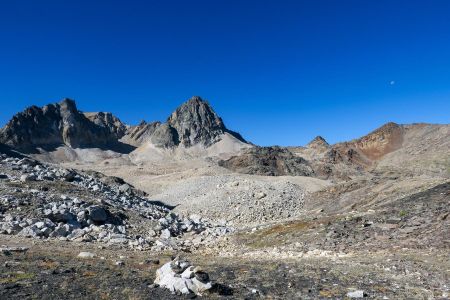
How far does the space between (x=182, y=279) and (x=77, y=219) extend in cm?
1950

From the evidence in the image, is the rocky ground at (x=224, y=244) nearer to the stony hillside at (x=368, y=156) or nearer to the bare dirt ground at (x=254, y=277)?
the bare dirt ground at (x=254, y=277)

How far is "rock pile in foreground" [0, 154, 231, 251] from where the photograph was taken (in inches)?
1038

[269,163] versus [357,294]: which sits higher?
[269,163]

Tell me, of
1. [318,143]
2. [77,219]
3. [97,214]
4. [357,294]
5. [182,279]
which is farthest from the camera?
[318,143]

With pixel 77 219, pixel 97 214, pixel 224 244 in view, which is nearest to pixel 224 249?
pixel 224 244

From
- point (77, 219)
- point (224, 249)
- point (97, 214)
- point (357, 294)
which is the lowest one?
point (357, 294)

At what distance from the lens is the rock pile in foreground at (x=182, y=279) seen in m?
12.5

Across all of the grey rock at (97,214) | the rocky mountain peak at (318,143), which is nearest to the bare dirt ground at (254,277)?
the grey rock at (97,214)

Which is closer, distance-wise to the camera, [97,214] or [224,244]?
[224,244]

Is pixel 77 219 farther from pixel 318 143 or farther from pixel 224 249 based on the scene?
pixel 318 143

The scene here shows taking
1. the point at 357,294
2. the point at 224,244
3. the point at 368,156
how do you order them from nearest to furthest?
the point at 357,294 < the point at 224,244 < the point at 368,156

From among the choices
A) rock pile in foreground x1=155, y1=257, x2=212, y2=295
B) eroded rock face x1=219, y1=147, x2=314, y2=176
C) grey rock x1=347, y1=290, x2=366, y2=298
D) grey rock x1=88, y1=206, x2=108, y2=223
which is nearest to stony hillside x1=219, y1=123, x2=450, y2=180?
eroded rock face x1=219, y1=147, x2=314, y2=176

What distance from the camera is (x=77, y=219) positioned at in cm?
2981

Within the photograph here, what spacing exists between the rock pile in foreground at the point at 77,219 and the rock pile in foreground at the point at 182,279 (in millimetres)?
12733
